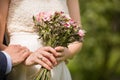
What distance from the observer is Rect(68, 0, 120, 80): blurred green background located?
10742 mm

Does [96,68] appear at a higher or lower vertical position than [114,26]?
lower

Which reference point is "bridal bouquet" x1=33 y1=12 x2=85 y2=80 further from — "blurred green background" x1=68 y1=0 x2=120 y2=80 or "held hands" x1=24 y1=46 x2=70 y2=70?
"blurred green background" x1=68 y1=0 x2=120 y2=80

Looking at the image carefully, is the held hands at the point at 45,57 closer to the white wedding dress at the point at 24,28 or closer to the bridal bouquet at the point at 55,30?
the bridal bouquet at the point at 55,30

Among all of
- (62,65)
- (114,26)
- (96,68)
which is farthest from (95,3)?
(62,65)

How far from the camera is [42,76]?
327cm

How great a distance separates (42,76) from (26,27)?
362mm

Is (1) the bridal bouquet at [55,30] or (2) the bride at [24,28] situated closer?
(1) the bridal bouquet at [55,30]

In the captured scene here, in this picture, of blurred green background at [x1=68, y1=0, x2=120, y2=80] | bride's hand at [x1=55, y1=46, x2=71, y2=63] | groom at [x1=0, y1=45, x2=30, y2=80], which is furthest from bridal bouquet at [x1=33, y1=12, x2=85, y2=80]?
blurred green background at [x1=68, y1=0, x2=120, y2=80]

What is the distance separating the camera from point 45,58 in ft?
10.6

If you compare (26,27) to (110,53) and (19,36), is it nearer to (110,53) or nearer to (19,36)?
(19,36)

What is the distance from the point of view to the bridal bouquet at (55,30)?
326cm

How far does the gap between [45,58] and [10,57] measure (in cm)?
22

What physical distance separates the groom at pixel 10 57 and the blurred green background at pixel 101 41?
6.89 metres

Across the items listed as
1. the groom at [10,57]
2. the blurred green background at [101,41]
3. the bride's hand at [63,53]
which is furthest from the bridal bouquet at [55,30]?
the blurred green background at [101,41]
